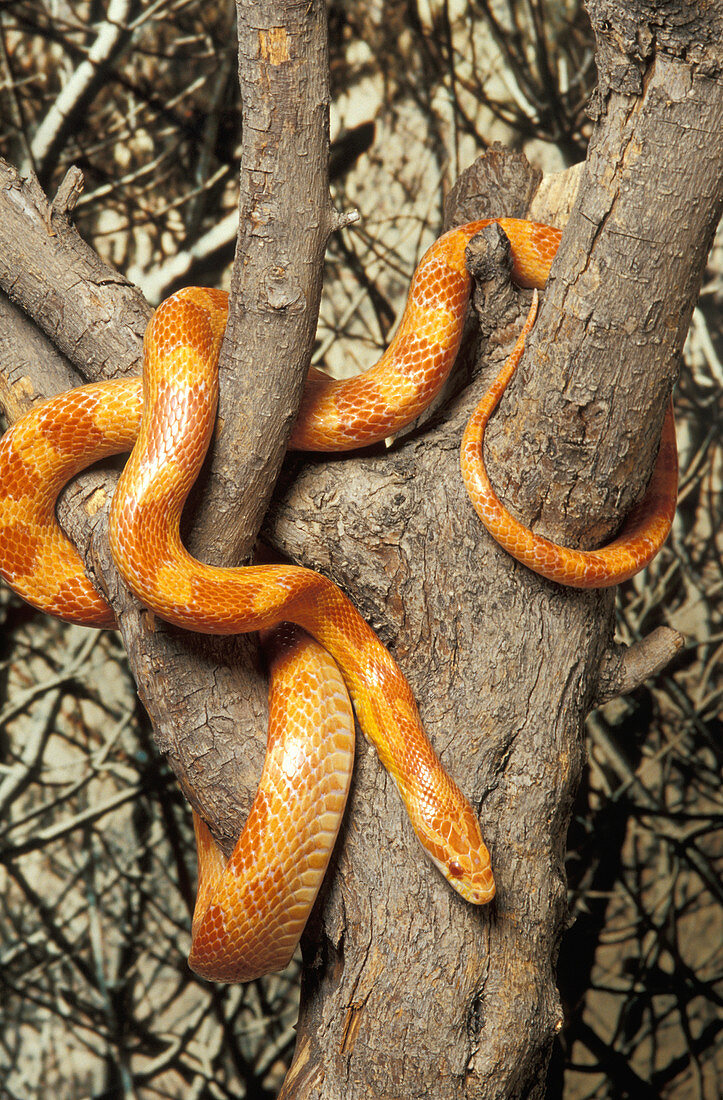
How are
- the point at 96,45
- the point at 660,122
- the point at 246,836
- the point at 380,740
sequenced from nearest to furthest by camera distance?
1. the point at 660,122
2. the point at 246,836
3. the point at 380,740
4. the point at 96,45

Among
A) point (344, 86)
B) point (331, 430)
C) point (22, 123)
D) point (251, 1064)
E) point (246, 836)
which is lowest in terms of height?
point (251, 1064)

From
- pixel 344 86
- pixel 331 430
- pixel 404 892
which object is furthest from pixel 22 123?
pixel 404 892

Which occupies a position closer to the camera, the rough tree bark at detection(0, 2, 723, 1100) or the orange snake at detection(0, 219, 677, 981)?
the rough tree bark at detection(0, 2, 723, 1100)

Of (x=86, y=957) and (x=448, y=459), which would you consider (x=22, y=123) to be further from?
(x=86, y=957)

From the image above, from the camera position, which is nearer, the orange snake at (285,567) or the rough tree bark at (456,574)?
the rough tree bark at (456,574)
